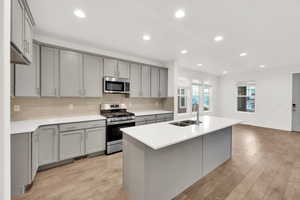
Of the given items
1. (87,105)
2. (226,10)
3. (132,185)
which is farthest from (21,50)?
(226,10)

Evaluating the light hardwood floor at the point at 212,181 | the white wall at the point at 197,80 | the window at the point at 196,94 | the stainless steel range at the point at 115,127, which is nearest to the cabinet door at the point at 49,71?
the stainless steel range at the point at 115,127

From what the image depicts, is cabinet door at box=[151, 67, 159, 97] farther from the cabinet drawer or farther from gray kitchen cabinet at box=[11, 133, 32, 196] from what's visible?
gray kitchen cabinet at box=[11, 133, 32, 196]

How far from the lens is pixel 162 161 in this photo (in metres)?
1.64

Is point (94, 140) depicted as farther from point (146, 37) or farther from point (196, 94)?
point (196, 94)

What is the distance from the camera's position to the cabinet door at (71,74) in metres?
2.83

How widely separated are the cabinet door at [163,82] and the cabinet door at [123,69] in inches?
51.8

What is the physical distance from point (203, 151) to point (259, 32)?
8.37 feet

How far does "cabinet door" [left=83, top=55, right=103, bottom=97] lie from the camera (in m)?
3.11

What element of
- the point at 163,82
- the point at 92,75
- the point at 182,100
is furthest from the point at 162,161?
the point at 182,100

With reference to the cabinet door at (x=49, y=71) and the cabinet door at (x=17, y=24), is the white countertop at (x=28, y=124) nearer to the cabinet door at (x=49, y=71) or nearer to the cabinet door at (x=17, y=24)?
the cabinet door at (x=49, y=71)

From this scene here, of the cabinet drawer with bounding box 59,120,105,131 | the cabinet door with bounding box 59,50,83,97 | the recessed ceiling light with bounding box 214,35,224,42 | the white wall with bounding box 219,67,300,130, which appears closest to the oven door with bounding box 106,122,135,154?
the cabinet drawer with bounding box 59,120,105,131

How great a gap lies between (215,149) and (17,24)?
11.5 ft

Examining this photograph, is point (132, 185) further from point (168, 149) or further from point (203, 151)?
point (203, 151)

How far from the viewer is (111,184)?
2.10 m
